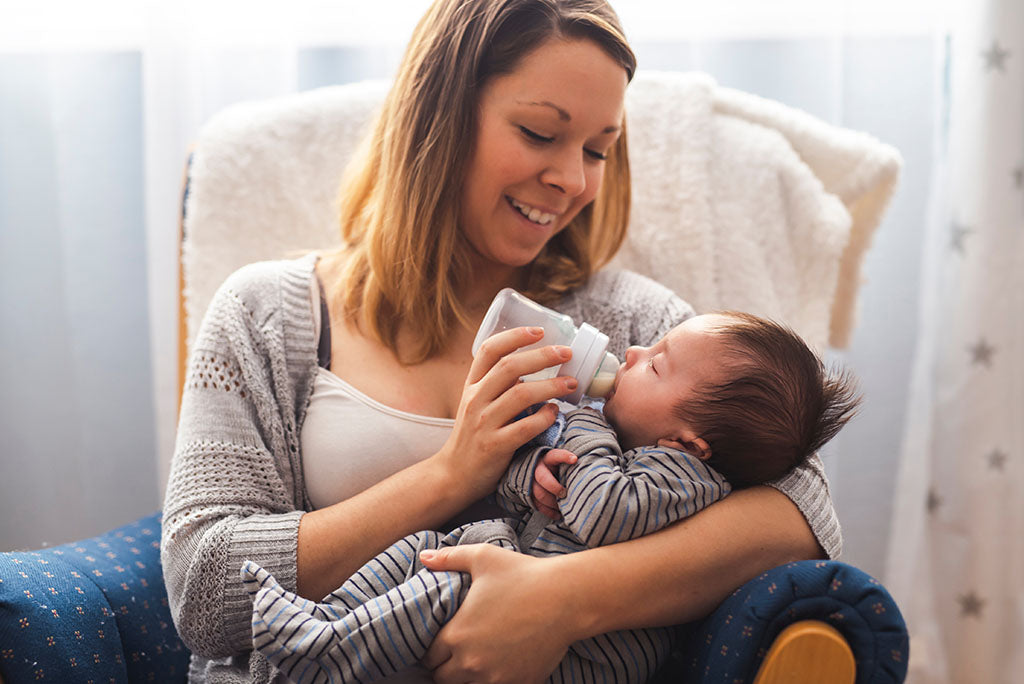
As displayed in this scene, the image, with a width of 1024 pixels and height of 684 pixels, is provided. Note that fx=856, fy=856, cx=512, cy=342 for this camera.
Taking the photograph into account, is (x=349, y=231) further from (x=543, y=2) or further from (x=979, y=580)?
(x=979, y=580)

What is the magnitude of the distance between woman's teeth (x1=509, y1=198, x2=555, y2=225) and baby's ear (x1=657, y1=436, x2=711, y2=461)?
0.39 meters

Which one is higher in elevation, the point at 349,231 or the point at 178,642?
the point at 349,231

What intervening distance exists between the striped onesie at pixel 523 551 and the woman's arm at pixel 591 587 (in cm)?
2

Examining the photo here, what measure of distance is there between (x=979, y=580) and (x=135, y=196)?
6.63ft

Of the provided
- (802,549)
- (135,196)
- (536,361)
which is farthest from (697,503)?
(135,196)

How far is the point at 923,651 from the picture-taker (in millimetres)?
1923

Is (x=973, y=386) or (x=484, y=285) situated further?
(x=973, y=386)

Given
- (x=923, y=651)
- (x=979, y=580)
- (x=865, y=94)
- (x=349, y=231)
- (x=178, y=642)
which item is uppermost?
(x=865, y=94)

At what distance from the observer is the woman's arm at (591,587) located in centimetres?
93

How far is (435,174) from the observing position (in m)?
1.21

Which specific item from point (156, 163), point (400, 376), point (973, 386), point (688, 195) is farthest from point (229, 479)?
point (973, 386)

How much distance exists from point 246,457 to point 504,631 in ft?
1.42

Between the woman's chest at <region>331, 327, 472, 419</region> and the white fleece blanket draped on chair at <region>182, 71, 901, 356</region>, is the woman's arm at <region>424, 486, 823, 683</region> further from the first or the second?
the white fleece blanket draped on chair at <region>182, 71, 901, 356</region>

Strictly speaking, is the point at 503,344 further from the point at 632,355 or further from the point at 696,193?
the point at 696,193
